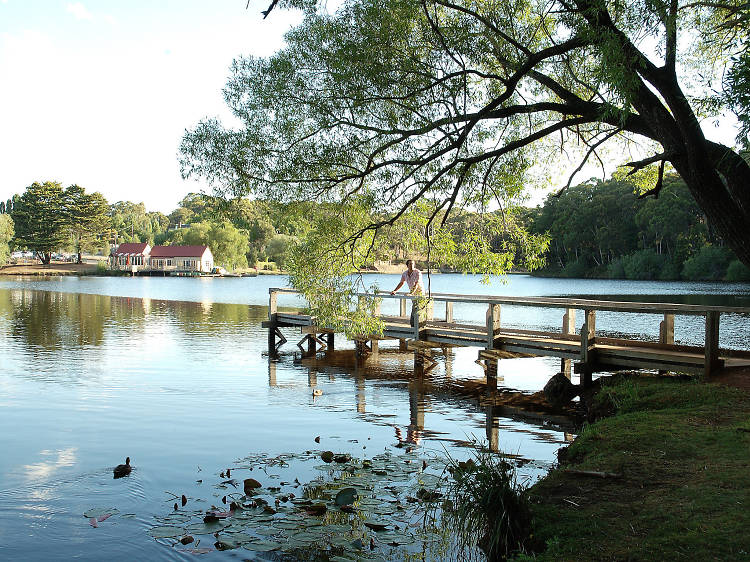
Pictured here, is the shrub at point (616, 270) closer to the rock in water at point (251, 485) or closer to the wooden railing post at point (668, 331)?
the wooden railing post at point (668, 331)

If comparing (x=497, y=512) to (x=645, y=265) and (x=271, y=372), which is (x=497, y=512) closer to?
(x=271, y=372)

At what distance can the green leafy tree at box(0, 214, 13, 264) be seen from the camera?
340 feet

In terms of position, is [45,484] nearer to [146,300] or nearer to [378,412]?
[378,412]

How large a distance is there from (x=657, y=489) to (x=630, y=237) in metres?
85.9

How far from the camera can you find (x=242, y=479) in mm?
8992

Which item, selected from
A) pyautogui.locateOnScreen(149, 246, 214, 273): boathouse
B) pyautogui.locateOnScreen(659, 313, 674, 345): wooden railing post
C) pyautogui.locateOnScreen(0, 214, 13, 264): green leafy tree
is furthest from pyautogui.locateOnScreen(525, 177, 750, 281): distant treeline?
pyautogui.locateOnScreen(0, 214, 13, 264): green leafy tree

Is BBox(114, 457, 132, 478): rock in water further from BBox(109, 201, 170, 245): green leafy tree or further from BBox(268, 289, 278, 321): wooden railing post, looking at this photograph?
BBox(109, 201, 170, 245): green leafy tree

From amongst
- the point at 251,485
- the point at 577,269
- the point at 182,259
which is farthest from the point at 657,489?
the point at 182,259

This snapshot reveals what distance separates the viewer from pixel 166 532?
7.17 meters

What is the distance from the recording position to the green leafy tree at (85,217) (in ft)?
367

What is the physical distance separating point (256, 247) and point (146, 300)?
256ft

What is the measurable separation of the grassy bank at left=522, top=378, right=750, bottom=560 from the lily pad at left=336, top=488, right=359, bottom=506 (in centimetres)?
224

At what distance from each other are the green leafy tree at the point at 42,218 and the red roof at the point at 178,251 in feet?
51.2

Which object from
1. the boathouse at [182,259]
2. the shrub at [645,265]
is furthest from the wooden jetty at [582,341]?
the boathouse at [182,259]
